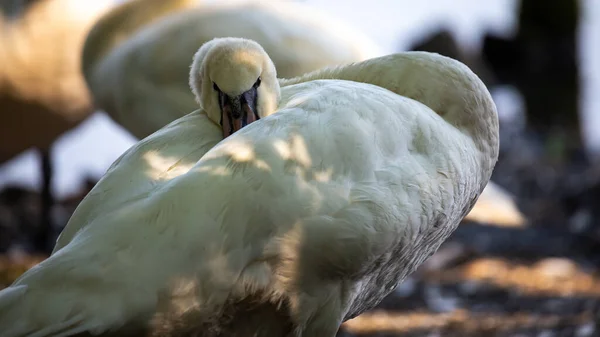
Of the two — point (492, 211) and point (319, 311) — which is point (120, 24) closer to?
point (492, 211)

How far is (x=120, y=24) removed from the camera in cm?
606

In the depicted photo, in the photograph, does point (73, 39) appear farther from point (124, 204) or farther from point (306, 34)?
point (124, 204)

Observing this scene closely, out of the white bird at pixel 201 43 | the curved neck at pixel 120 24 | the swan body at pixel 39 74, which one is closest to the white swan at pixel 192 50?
the white bird at pixel 201 43

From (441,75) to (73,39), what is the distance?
420 centimetres

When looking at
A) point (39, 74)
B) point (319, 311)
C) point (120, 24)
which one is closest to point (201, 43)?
point (120, 24)

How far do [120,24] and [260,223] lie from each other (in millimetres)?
3821

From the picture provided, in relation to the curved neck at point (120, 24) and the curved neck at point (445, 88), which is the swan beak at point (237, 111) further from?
the curved neck at point (120, 24)

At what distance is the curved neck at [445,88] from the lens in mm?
3230

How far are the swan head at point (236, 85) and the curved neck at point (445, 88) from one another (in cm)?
38

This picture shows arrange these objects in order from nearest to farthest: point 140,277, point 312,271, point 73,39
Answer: point 140,277 → point 312,271 → point 73,39

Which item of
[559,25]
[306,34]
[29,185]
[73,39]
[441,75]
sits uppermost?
[441,75]

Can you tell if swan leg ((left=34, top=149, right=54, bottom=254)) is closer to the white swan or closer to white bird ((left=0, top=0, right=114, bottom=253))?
white bird ((left=0, top=0, right=114, bottom=253))

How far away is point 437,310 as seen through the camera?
5.16 m

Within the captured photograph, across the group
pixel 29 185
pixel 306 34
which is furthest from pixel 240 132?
pixel 29 185
